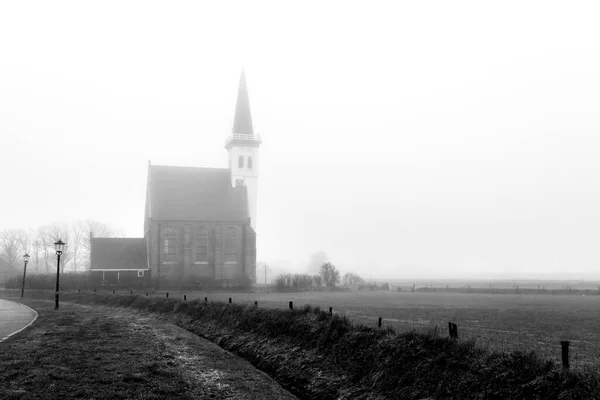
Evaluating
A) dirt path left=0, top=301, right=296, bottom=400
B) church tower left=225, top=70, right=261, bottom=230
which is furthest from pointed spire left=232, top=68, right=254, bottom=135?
dirt path left=0, top=301, right=296, bottom=400

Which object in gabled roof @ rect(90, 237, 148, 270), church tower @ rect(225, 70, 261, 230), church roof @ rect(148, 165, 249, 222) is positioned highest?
church tower @ rect(225, 70, 261, 230)

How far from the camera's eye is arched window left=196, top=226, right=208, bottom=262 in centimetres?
7869

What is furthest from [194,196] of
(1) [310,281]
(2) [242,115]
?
(1) [310,281]

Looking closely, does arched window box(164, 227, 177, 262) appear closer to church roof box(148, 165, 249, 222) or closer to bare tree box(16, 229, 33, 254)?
church roof box(148, 165, 249, 222)

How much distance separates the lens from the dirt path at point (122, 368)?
41.4ft

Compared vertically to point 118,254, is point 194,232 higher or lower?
higher

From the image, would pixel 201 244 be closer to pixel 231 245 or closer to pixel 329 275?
pixel 231 245

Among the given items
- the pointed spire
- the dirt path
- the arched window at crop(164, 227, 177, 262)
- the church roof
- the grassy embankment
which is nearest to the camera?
the grassy embankment

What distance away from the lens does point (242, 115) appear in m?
88.7

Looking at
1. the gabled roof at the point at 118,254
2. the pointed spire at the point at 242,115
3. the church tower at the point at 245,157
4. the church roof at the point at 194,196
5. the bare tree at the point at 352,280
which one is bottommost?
the bare tree at the point at 352,280

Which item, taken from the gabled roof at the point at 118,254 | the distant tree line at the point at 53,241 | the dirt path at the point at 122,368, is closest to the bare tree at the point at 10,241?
→ the distant tree line at the point at 53,241

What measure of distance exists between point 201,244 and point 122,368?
6518 centimetres

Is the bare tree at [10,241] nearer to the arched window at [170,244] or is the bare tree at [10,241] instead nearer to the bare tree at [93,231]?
the bare tree at [93,231]

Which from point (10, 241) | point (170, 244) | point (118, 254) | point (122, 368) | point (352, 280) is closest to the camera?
point (122, 368)
